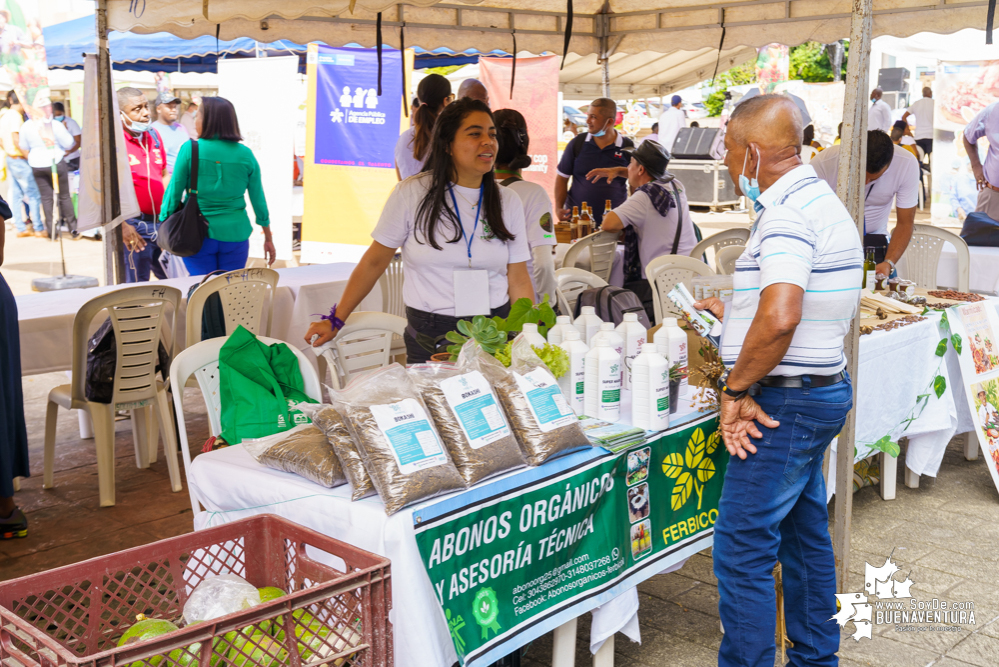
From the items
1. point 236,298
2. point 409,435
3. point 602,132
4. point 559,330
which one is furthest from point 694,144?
point 409,435

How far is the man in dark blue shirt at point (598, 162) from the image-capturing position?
6.55 m

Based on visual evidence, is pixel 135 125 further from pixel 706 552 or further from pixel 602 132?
pixel 706 552

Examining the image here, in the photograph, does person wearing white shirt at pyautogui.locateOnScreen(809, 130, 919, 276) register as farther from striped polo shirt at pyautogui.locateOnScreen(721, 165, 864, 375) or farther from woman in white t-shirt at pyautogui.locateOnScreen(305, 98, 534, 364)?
striped polo shirt at pyautogui.locateOnScreen(721, 165, 864, 375)

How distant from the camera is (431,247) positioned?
2.94 meters

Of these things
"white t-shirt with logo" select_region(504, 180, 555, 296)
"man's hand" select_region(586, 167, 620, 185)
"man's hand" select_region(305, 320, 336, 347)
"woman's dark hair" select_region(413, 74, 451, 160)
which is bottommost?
"man's hand" select_region(305, 320, 336, 347)

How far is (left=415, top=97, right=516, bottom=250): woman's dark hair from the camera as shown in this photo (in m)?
2.94

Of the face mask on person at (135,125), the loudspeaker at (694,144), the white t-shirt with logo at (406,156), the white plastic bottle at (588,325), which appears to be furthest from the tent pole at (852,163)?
the loudspeaker at (694,144)

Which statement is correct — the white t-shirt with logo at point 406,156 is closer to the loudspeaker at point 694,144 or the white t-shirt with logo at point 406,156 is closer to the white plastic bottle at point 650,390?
the white plastic bottle at point 650,390

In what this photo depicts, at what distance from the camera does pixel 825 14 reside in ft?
18.8

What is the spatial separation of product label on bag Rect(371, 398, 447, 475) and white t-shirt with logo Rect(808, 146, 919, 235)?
377 centimetres

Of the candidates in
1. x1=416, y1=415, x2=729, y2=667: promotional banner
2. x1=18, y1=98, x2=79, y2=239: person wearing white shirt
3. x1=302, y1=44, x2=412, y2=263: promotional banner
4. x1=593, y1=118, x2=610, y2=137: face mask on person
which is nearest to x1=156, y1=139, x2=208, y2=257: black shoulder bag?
x1=593, y1=118, x2=610, y2=137: face mask on person

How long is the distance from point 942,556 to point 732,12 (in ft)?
13.7

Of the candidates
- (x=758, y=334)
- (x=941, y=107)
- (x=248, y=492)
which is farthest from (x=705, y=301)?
(x=941, y=107)

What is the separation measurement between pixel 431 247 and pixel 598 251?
117 inches
